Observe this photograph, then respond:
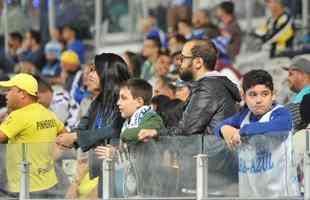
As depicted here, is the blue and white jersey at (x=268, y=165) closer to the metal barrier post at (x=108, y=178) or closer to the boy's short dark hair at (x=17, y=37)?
the metal barrier post at (x=108, y=178)

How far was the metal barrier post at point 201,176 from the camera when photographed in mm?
10172

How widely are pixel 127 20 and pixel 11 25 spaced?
242 cm

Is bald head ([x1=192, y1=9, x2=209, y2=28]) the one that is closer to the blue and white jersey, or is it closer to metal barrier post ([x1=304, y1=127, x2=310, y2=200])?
the blue and white jersey

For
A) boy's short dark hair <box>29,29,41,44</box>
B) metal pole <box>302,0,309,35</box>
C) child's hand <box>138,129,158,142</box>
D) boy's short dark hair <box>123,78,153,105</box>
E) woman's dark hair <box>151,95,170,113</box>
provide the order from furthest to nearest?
boy's short dark hair <box>29,29,41,44</box>
metal pole <box>302,0,309,35</box>
woman's dark hair <box>151,95,170,113</box>
boy's short dark hair <box>123,78,153,105</box>
child's hand <box>138,129,158,142</box>

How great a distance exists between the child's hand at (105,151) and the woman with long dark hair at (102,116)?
0.08 m

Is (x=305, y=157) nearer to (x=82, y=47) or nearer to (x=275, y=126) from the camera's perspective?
(x=275, y=126)

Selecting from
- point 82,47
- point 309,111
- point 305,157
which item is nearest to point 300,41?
point 82,47

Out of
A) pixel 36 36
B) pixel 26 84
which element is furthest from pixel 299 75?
pixel 36 36

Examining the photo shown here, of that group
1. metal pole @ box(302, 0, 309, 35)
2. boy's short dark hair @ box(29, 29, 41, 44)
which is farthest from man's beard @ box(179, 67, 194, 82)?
boy's short dark hair @ box(29, 29, 41, 44)

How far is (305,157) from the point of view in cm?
987

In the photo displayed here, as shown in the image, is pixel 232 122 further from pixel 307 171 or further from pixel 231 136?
pixel 307 171

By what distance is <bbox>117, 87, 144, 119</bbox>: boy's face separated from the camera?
35.5 feet

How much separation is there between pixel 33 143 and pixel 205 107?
153cm

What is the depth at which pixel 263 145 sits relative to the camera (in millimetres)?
9953
